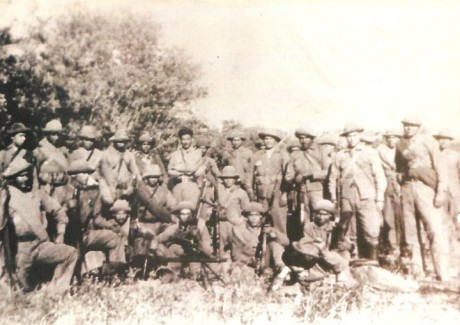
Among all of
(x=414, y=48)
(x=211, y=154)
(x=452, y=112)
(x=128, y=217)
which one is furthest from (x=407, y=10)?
(x=128, y=217)

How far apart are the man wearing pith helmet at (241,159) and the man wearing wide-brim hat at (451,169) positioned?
1.23 metres

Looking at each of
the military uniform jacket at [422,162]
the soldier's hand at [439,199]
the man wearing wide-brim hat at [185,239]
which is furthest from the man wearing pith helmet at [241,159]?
the soldier's hand at [439,199]

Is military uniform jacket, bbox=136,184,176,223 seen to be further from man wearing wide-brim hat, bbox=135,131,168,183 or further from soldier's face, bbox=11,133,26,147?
soldier's face, bbox=11,133,26,147

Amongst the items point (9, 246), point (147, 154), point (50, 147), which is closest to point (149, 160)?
point (147, 154)

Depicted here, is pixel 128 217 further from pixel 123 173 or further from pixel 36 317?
pixel 36 317

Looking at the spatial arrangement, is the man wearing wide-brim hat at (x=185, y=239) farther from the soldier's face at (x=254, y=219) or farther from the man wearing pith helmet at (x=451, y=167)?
the man wearing pith helmet at (x=451, y=167)

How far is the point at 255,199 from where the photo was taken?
11.6 ft

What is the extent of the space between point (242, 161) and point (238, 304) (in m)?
0.92

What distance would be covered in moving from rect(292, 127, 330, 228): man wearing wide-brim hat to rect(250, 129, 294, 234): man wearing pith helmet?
0.23ft

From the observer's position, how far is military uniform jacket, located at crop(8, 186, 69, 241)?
11.0ft

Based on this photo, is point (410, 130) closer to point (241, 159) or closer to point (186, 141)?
point (241, 159)

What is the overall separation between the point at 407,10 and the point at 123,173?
215cm

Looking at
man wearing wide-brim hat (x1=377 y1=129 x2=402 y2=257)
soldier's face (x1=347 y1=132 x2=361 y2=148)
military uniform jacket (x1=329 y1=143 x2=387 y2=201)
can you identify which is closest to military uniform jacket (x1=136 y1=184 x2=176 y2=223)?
military uniform jacket (x1=329 y1=143 x2=387 y2=201)

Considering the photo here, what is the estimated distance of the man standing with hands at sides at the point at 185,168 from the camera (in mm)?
3500
